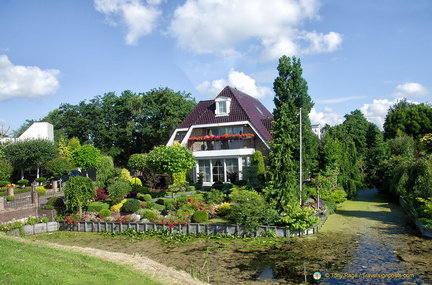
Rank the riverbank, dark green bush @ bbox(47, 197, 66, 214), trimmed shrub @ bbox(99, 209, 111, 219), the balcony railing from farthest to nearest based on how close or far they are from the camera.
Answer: the balcony railing, dark green bush @ bbox(47, 197, 66, 214), trimmed shrub @ bbox(99, 209, 111, 219), the riverbank

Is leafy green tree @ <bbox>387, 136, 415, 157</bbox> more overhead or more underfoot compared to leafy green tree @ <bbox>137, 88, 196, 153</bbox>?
more underfoot

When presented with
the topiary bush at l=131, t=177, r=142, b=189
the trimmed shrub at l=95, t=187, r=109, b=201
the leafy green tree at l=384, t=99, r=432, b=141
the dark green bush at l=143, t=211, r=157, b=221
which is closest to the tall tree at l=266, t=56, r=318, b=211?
the dark green bush at l=143, t=211, r=157, b=221

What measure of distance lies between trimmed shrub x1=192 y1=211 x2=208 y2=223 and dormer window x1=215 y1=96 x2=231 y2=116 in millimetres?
16834

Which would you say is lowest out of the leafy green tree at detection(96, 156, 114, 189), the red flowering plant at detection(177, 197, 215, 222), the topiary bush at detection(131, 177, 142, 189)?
the red flowering plant at detection(177, 197, 215, 222)

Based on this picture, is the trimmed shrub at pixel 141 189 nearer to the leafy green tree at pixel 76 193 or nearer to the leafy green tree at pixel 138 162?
the leafy green tree at pixel 76 193

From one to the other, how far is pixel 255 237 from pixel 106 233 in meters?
8.70

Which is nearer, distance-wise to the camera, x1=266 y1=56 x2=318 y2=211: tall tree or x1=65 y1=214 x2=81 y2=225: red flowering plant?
x1=65 y1=214 x2=81 y2=225: red flowering plant

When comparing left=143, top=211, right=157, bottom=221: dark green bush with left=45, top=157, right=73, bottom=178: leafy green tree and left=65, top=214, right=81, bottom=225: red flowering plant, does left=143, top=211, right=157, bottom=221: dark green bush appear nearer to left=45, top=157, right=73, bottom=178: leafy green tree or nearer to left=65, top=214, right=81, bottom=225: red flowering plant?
left=65, top=214, right=81, bottom=225: red flowering plant

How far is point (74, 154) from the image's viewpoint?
39469 mm

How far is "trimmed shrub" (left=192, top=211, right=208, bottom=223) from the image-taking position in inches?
801

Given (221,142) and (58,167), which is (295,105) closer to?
(221,142)

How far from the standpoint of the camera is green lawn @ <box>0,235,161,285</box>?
9.31m

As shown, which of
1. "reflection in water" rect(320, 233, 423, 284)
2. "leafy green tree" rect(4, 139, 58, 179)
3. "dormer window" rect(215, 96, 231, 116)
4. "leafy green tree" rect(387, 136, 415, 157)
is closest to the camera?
"reflection in water" rect(320, 233, 423, 284)

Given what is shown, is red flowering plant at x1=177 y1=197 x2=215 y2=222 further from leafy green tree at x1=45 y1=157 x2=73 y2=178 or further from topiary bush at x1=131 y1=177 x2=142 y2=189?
leafy green tree at x1=45 y1=157 x2=73 y2=178
